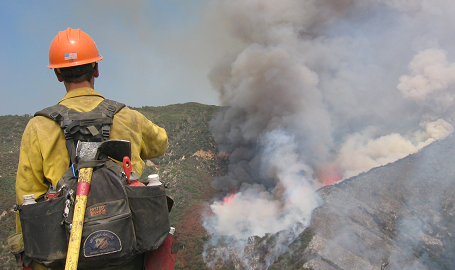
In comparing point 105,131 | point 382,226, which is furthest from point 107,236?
point 382,226

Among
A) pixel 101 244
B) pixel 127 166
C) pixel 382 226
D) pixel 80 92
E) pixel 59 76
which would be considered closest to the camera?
pixel 101 244

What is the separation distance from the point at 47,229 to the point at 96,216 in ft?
1.35

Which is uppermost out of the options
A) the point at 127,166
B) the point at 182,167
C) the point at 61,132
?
the point at 61,132

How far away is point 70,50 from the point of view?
2.67 meters

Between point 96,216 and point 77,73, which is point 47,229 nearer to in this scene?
point 96,216

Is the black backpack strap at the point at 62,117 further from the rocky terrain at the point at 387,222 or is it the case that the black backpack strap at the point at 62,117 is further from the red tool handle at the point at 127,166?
the rocky terrain at the point at 387,222

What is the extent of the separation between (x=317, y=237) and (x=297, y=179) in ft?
39.0

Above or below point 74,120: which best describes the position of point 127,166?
below

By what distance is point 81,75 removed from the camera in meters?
2.78

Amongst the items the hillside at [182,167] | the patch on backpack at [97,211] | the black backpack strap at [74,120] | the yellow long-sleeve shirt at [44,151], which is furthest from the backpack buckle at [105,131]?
the hillside at [182,167]

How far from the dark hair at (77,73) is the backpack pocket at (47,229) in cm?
123

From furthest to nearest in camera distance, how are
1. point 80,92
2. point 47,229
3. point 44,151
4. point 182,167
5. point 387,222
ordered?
point 182,167
point 387,222
point 80,92
point 44,151
point 47,229

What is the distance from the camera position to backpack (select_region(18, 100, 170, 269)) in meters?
1.93

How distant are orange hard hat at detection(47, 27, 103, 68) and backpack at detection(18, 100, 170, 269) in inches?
23.7
